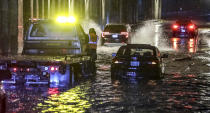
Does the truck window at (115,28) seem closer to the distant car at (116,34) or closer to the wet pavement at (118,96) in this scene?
the distant car at (116,34)

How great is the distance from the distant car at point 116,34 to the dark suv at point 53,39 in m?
20.7

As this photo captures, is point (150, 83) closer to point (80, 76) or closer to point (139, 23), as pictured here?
point (80, 76)

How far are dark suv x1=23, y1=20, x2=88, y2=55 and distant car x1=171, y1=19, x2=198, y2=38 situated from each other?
26664 mm

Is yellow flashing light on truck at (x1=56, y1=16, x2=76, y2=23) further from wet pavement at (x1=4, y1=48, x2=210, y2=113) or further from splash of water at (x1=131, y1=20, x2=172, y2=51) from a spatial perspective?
splash of water at (x1=131, y1=20, x2=172, y2=51)

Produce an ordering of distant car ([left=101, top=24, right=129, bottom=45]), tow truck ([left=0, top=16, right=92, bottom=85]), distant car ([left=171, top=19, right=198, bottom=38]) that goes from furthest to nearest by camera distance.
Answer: distant car ([left=171, top=19, right=198, bottom=38]) < distant car ([left=101, top=24, right=129, bottom=45]) < tow truck ([left=0, top=16, right=92, bottom=85])

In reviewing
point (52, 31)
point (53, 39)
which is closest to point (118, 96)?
point (53, 39)

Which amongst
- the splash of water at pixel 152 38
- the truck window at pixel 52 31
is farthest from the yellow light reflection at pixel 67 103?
the splash of water at pixel 152 38

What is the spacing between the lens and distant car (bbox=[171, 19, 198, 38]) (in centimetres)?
4256

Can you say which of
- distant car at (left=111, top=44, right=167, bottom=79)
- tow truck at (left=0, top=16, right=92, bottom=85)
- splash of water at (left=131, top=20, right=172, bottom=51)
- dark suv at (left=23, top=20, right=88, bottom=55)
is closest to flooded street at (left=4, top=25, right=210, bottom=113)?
distant car at (left=111, top=44, right=167, bottom=79)

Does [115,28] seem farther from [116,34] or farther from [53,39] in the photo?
[53,39]

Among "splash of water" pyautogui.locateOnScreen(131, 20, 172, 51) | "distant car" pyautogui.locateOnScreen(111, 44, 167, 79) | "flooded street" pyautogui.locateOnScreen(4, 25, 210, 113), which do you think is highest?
"splash of water" pyautogui.locateOnScreen(131, 20, 172, 51)

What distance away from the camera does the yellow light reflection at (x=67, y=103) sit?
34.7 feet

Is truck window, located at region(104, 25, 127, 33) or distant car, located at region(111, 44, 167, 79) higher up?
truck window, located at region(104, 25, 127, 33)

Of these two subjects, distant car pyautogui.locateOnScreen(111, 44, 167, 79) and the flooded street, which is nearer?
the flooded street
